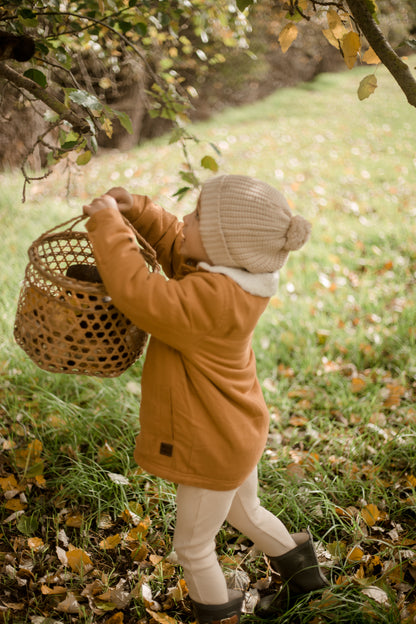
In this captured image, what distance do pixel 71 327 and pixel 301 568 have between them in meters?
1.24

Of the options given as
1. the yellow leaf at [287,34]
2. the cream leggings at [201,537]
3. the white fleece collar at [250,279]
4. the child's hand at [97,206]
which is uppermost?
the yellow leaf at [287,34]

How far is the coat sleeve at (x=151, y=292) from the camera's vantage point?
135 centimetres

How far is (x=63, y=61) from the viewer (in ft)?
6.95

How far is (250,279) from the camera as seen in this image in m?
1.47

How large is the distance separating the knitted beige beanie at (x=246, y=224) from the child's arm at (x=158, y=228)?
0.34 meters

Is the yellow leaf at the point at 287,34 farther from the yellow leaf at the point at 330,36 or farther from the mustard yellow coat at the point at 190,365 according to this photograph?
the mustard yellow coat at the point at 190,365

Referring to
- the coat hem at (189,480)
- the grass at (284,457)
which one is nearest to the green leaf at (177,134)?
the grass at (284,457)

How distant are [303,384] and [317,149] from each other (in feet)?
22.9

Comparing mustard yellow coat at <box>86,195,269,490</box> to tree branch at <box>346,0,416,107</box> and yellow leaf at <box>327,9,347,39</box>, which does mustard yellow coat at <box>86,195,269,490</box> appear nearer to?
tree branch at <box>346,0,416,107</box>

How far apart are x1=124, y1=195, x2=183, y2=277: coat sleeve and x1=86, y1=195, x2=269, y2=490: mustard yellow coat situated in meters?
0.22

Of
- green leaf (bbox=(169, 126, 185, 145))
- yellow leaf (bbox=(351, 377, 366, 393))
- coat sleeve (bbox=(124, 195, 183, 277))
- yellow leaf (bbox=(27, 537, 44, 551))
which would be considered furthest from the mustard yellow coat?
yellow leaf (bbox=(351, 377, 366, 393))

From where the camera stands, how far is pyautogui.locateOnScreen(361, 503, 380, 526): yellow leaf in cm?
223

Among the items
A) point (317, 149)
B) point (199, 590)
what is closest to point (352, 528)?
point (199, 590)

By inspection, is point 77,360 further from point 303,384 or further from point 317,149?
point 317,149
